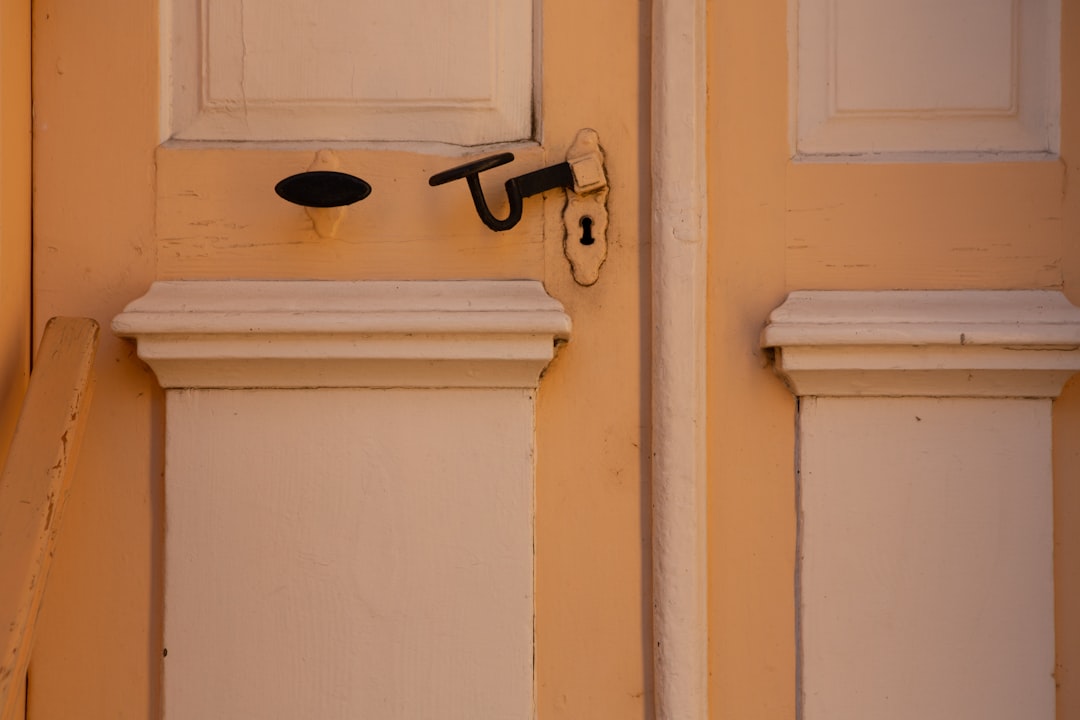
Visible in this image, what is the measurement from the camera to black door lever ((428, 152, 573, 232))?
880 millimetres

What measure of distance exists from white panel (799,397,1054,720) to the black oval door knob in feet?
1.68

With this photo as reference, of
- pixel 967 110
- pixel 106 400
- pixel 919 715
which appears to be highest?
pixel 967 110

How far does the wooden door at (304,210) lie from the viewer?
95 centimetres

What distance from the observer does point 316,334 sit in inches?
35.9

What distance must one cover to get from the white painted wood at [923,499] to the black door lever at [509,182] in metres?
0.27

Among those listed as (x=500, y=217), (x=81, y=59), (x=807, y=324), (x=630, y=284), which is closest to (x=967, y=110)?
(x=807, y=324)

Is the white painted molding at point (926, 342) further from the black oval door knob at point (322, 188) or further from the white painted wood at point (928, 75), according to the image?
the black oval door knob at point (322, 188)

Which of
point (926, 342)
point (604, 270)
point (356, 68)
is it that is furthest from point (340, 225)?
point (926, 342)

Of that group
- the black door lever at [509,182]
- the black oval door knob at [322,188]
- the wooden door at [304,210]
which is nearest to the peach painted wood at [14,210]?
the wooden door at [304,210]

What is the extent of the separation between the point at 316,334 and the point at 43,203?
1.11 ft

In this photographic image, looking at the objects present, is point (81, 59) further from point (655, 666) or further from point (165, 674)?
point (655, 666)

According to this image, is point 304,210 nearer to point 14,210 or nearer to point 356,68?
point 356,68

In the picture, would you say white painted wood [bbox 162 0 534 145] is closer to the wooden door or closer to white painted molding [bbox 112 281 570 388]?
the wooden door

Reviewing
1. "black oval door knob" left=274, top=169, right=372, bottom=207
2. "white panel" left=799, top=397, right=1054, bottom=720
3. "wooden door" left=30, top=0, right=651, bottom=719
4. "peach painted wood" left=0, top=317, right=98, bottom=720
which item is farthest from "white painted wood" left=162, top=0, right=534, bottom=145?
"white panel" left=799, top=397, right=1054, bottom=720
